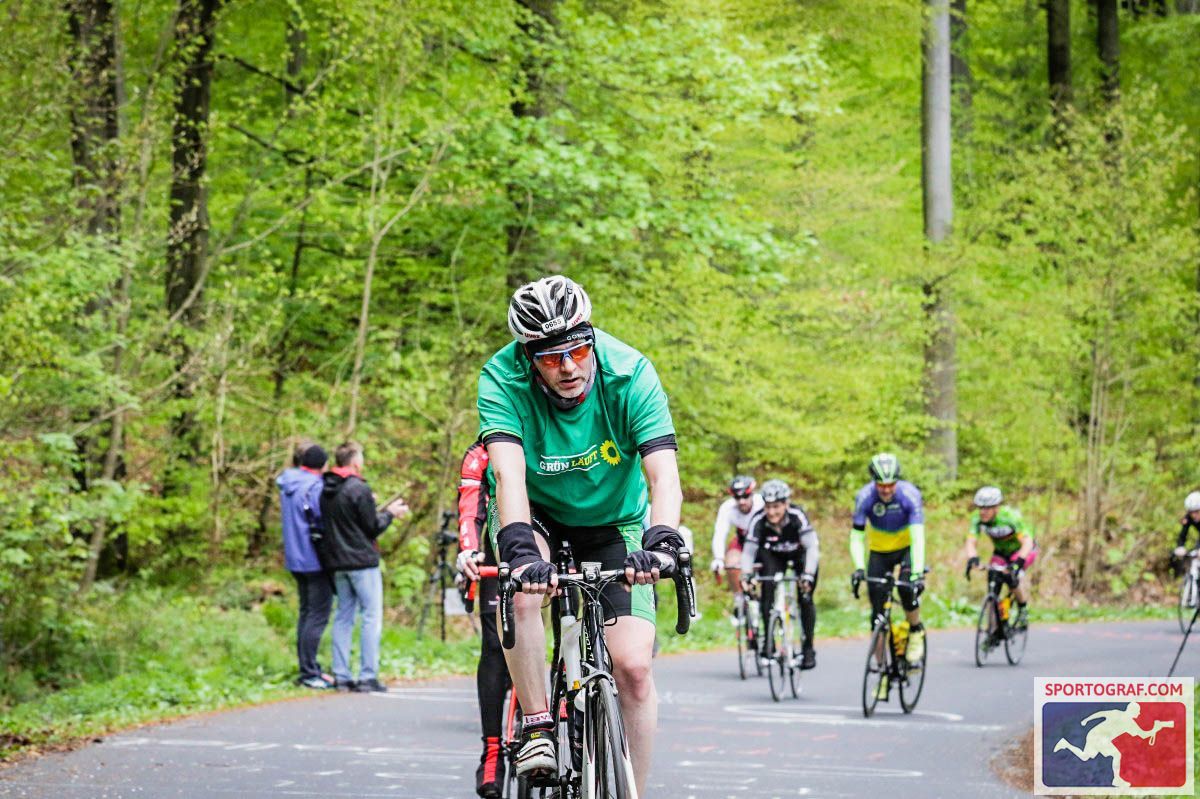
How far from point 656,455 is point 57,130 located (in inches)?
466

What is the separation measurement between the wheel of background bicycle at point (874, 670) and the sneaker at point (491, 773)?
672 cm

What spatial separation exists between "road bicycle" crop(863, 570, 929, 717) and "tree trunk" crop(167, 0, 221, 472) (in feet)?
27.1

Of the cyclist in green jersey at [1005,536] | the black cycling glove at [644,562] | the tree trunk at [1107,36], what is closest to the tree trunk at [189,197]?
the cyclist in green jersey at [1005,536]

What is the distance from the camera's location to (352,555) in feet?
48.8

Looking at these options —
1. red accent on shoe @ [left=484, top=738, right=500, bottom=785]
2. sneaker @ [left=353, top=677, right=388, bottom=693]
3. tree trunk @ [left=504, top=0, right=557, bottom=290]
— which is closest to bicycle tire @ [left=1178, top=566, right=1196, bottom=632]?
tree trunk @ [left=504, top=0, right=557, bottom=290]

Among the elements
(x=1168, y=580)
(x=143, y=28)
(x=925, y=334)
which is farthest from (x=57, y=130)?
(x=1168, y=580)

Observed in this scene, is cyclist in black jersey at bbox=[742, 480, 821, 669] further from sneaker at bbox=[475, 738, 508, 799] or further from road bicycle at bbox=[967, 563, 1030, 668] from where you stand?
sneaker at bbox=[475, 738, 508, 799]

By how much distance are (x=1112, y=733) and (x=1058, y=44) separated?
3129 cm

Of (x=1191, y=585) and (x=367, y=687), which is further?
(x=1191, y=585)

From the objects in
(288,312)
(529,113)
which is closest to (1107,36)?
(529,113)

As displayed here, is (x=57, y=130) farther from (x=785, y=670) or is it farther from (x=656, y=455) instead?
(x=656, y=455)

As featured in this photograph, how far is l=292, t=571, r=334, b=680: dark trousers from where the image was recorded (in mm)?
15180

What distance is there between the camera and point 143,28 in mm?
20359

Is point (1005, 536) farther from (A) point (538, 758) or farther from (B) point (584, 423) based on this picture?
(A) point (538, 758)
